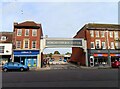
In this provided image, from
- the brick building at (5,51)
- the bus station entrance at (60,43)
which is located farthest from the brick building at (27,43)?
the bus station entrance at (60,43)

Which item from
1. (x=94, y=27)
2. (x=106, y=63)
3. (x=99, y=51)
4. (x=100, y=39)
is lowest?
(x=106, y=63)

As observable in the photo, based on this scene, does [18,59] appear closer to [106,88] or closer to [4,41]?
[4,41]

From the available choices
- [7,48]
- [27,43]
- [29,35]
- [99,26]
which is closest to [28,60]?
[27,43]

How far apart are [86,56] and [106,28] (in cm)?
828

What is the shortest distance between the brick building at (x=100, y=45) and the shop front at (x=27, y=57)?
11.1 m

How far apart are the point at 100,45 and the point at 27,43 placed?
53.6 feet

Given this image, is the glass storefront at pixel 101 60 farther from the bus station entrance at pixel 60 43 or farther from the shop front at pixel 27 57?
the shop front at pixel 27 57

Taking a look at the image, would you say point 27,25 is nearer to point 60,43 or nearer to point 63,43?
point 60,43

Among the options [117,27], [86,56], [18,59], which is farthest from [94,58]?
[18,59]

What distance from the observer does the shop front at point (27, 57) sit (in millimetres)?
39906

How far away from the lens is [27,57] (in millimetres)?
40188

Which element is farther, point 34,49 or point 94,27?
point 94,27

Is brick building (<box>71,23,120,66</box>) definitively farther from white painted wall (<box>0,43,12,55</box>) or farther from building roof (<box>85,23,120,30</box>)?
white painted wall (<box>0,43,12,55</box>)

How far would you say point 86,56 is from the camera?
42438mm
